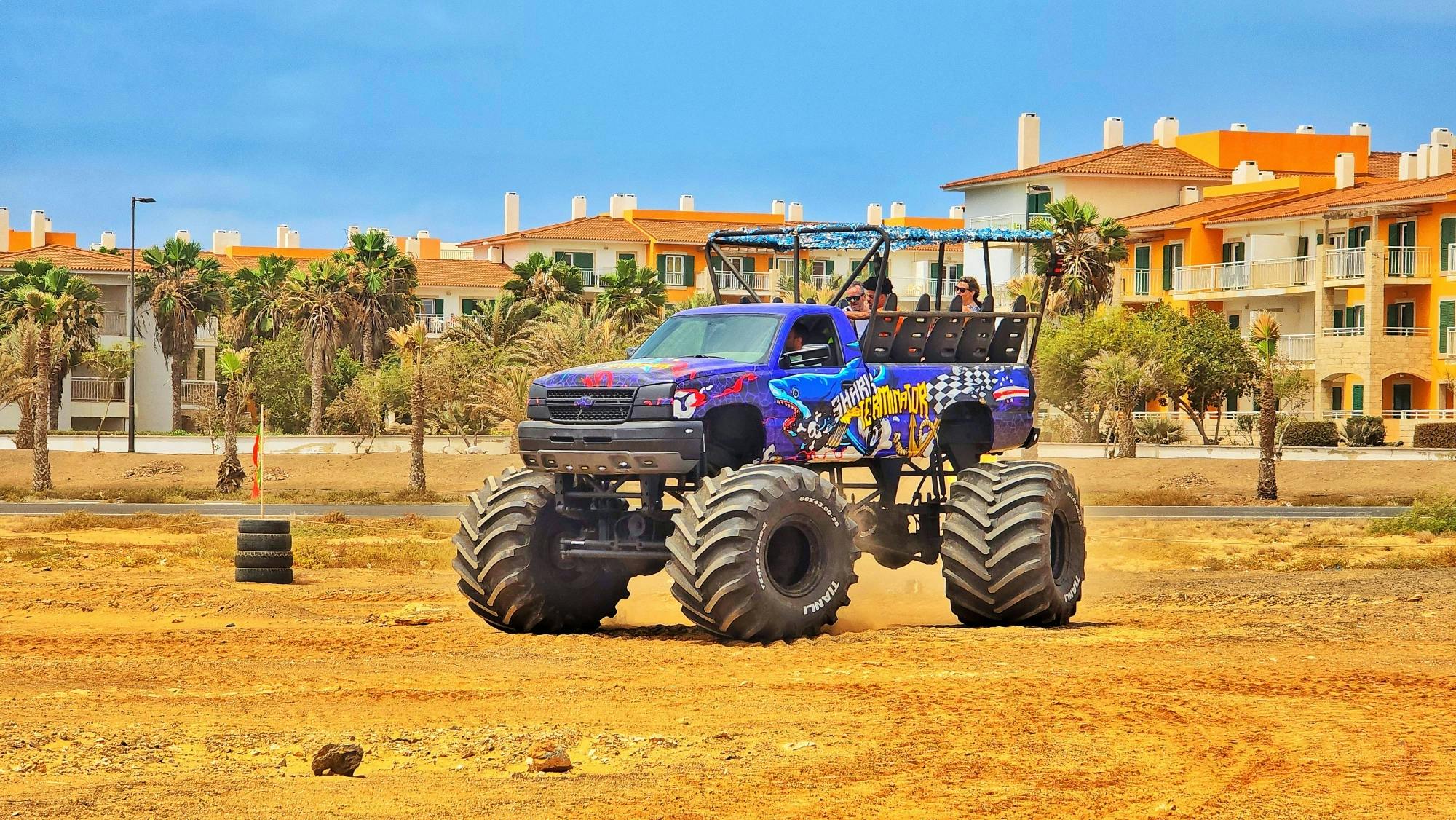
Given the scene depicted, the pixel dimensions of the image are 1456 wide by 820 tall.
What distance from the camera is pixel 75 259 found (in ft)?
297

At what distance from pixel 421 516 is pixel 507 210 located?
267 feet

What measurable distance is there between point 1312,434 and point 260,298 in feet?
167

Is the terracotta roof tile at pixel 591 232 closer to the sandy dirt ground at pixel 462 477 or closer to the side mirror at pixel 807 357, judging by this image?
the sandy dirt ground at pixel 462 477

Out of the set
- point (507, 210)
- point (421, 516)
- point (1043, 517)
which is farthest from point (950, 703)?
point (507, 210)

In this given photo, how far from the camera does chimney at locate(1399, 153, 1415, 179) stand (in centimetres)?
7962

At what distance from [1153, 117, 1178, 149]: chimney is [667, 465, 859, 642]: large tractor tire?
86.0 metres

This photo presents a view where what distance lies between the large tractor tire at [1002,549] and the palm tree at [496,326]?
59829 mm

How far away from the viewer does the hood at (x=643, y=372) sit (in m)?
16.2

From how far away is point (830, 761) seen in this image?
10.9m

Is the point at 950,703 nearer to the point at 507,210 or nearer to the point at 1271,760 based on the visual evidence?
the point at 1271,760

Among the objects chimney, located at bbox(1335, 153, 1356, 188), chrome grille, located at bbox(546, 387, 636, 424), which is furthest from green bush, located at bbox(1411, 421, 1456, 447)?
chrome grille, located at bbox(546, 387, 636, 424)

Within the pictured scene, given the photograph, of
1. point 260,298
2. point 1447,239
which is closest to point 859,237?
point 1447,239

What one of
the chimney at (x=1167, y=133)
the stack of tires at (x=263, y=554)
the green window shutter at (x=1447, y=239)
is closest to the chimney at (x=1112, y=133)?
the chimney at (x=1167, y=133)

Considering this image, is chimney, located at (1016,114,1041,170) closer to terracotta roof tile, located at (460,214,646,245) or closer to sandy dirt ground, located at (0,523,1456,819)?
terracotta roof tile, located at (460,214,646,245)
